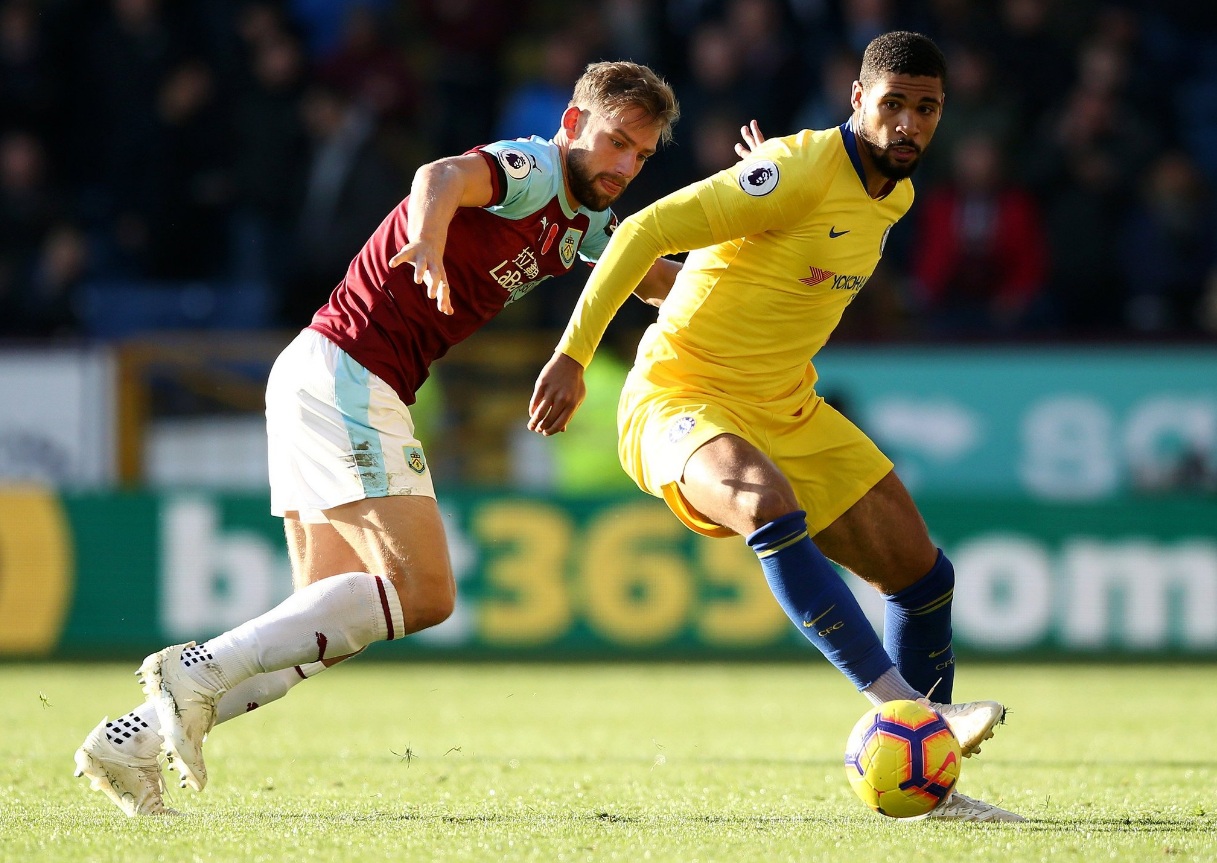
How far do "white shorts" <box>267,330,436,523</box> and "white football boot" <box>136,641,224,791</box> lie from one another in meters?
0.59

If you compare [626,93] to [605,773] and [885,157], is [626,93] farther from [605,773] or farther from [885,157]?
[605,773]

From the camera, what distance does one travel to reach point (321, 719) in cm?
780

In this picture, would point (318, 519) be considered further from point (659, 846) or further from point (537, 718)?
point (537, 718)

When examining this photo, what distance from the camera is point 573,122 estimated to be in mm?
5121

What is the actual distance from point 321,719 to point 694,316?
343cm

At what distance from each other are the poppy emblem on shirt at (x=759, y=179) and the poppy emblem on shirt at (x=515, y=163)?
608 millimetres

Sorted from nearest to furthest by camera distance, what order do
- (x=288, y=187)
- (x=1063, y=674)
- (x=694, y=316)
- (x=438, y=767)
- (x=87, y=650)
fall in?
(x=694, y=316)
(x=438, y=767)
(x=1063, y=674)
(x=87, y=650)
(x=288, y=187)

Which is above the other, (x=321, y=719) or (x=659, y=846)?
(x=659, y=846)

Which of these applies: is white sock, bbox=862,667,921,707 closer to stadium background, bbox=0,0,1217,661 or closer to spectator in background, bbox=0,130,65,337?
stadium background, bbox=0,0,1217,661

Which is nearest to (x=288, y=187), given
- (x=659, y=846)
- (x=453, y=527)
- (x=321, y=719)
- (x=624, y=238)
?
(x=453, y=527)

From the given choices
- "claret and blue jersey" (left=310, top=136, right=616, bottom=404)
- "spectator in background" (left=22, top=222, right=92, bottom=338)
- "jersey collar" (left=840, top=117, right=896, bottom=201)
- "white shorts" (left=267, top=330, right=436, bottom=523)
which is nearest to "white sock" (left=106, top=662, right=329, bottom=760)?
"white shorts" (left=267, top=330, right=436, bottom=523)

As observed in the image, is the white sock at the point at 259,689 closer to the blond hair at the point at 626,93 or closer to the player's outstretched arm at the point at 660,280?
the player's outstretched arm at the point at 660,280

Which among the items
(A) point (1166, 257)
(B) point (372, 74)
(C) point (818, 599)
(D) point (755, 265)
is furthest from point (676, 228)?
(B) point (372, 74)

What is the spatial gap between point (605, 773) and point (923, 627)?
49.6 inches
